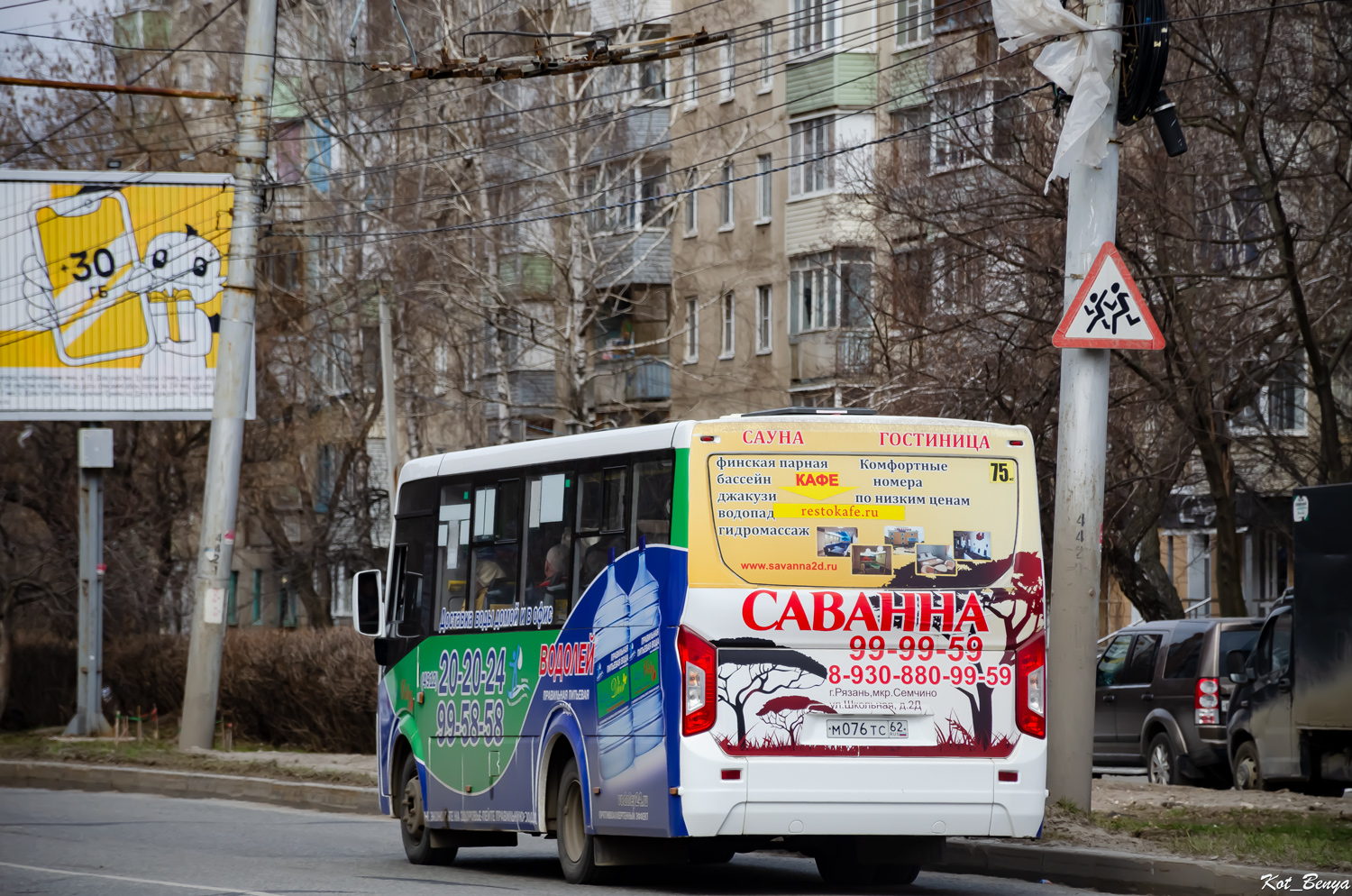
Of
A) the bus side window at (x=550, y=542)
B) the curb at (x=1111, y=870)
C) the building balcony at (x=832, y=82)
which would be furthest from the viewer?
the building balcony at (x=832, y=82)

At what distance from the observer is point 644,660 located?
37.6 feet

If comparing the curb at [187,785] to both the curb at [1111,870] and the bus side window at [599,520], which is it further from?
the bus side window at [599,520]

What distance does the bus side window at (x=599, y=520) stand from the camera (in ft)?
39.4

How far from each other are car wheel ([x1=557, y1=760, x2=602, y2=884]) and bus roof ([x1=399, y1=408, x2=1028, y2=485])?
1894 millimetres

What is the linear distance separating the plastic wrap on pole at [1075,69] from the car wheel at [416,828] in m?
6.19

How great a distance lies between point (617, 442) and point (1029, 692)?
2719 millimetres

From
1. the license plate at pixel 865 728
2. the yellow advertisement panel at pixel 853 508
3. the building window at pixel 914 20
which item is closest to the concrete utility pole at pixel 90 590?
the building window at pixel 914 20

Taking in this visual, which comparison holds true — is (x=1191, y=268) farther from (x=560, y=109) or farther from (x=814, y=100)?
(x=814, y=100)

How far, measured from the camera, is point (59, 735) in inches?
1241

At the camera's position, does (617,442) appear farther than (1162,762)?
No

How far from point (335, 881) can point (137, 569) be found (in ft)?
84.9

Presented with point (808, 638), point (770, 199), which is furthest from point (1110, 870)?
point (770, 199)

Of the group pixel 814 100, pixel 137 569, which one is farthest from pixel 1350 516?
pixel 814 100

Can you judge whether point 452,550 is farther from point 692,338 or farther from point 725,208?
point 692,338
